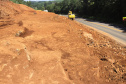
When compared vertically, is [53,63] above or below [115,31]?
below

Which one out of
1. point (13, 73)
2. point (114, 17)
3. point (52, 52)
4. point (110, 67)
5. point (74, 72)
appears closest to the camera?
point (13, 73)

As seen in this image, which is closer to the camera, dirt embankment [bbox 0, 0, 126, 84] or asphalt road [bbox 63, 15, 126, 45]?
dirt embankment [bbox 0, 0, 126, 84]

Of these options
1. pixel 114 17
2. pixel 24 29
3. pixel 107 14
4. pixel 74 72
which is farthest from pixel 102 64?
pixel 107 14

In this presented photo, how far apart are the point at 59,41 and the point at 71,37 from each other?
1.67 meters

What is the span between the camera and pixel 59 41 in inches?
410

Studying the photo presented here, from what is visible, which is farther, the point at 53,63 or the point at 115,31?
the point at 115,31

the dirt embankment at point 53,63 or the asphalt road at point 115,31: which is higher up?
the asphalt road at point 115,31

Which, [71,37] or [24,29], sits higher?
[24,29]

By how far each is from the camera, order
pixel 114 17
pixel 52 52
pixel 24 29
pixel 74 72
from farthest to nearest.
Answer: pixel 114 17
pixel 24 29
pixel 52 52
pixel 74 72

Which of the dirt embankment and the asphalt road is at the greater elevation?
the asphalt road

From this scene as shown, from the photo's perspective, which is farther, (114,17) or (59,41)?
(114,17)

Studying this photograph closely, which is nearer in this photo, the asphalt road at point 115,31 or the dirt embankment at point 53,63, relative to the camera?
the dirt embankment at point 53,63

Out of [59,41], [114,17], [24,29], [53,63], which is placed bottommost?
[53,63]

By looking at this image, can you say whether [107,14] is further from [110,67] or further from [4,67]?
[4,67]
